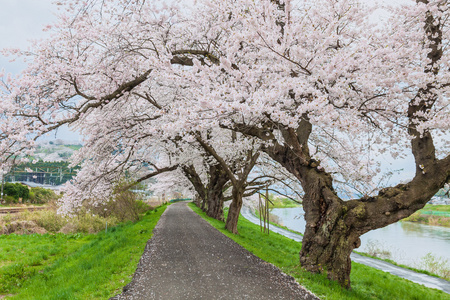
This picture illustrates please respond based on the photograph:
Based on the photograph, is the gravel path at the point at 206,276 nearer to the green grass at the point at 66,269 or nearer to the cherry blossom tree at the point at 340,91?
the green grass at the point at 66,269

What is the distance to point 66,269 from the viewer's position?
277 inches

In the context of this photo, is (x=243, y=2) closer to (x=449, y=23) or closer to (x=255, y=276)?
(x=449, y=23)

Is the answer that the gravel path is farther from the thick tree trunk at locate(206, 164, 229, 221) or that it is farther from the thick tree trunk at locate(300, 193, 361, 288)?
the thick tree trunk at locate(206, 164, 229, 221)

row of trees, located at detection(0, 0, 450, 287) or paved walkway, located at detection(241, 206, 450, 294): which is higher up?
row of trees, located at detection(0, 0, 450, 287)

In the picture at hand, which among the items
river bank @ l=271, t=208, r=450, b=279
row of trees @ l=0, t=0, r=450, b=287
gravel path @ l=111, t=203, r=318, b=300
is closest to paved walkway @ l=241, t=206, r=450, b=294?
river bank @ l=271, t=208, r=450, b=279

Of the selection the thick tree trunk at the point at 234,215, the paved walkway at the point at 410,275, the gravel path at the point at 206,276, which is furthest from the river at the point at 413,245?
the gravel path at the point at 206,276

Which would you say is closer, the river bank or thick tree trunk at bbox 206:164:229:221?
the river bank

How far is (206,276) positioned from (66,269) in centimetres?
392

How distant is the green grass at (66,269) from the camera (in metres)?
5.27

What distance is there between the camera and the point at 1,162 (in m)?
5.68

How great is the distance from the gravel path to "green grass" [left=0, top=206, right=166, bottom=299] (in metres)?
0.40

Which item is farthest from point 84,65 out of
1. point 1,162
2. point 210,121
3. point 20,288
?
point 20,288

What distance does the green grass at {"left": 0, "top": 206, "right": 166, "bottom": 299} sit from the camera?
17.3ft

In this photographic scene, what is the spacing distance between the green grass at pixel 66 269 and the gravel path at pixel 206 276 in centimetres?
40
